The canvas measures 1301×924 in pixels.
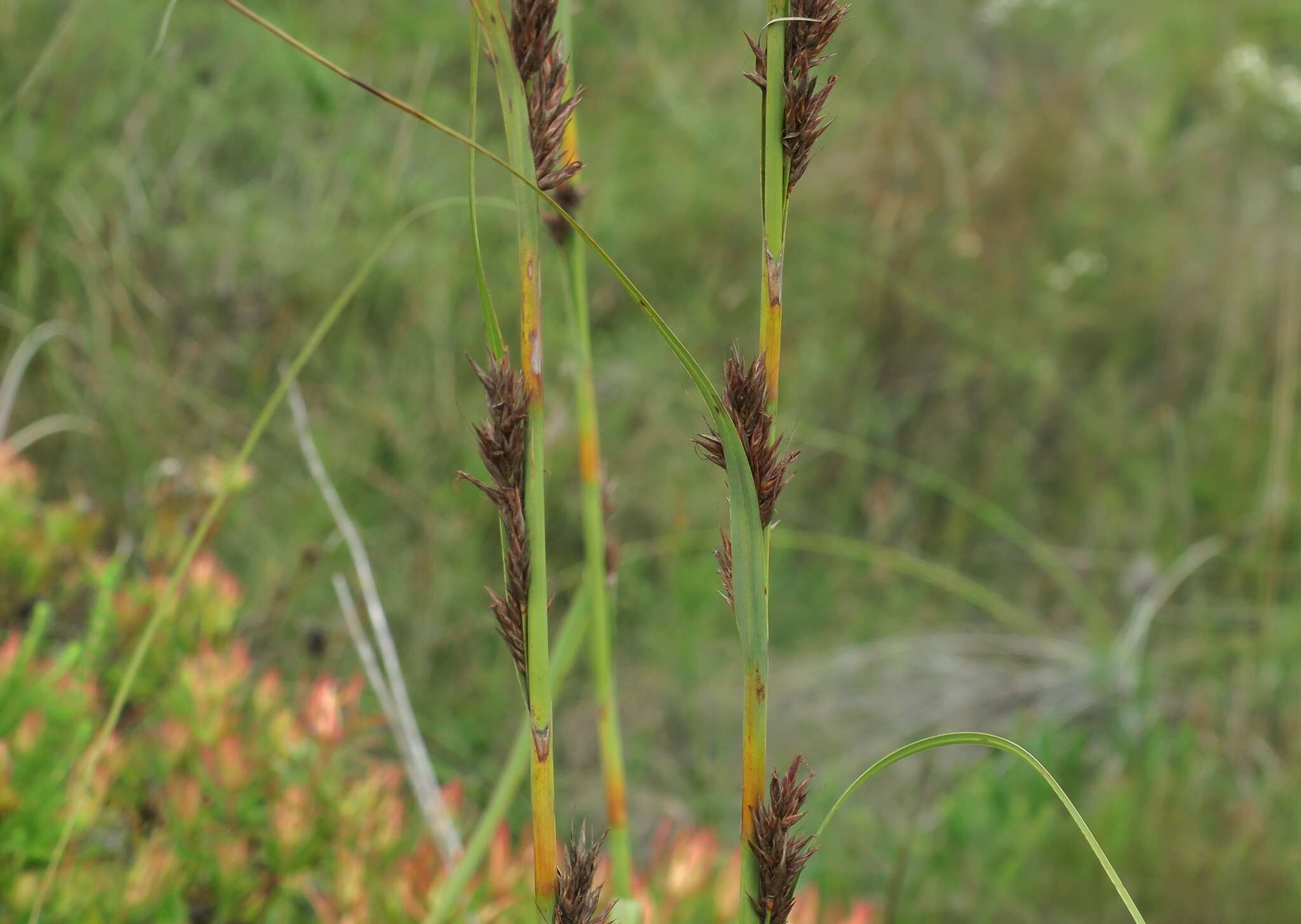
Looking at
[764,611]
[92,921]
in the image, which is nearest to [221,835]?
[92,921]

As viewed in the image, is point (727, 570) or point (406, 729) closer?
point (727, 570)

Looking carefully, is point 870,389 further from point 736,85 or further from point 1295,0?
point 1295,0

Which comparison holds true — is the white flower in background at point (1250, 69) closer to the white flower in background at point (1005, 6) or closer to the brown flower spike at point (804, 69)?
Answer: the white flower in background at point (1005, 6)

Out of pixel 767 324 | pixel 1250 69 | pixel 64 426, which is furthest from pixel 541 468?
pixel 1250 69

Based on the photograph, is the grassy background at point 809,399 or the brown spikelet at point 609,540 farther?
the grassy background at point 809,399

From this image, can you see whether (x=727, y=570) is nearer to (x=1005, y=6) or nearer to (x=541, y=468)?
(x=541, y=468)

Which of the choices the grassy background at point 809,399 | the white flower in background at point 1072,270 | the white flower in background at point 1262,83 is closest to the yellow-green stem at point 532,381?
the grassy background at point 809,399
